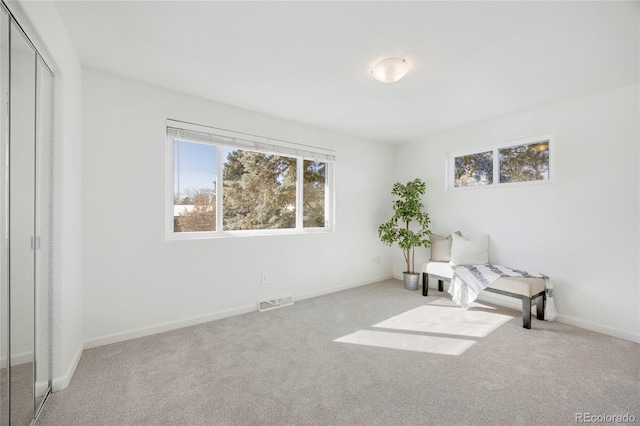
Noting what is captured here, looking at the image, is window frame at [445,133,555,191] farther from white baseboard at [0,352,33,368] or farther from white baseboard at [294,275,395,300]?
white baseboard at [0,352,33,368]

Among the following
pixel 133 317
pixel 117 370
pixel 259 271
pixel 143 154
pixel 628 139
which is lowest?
pixel 117 370

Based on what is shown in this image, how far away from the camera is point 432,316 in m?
3.18

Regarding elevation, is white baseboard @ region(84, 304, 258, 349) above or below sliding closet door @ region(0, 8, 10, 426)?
below

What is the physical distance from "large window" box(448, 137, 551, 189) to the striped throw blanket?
116 cm

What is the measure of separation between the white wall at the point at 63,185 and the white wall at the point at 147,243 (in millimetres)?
218

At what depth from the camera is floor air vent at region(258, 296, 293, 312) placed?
3392 mm

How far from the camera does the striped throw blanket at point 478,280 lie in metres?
3.03

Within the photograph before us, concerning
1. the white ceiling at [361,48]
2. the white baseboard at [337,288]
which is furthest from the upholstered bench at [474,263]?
the white ceiling at [361,48]

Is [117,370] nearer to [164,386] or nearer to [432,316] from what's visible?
[164,386]

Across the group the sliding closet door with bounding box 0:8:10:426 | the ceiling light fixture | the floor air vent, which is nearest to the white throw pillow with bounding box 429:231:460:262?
the floor air vent

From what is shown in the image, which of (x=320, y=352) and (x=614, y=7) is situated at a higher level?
(x=614, y=7)

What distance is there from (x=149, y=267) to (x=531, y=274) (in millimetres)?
4173

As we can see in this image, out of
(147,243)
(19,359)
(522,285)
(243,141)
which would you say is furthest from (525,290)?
(19,359)

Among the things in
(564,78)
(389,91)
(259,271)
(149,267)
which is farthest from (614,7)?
(149,267)
